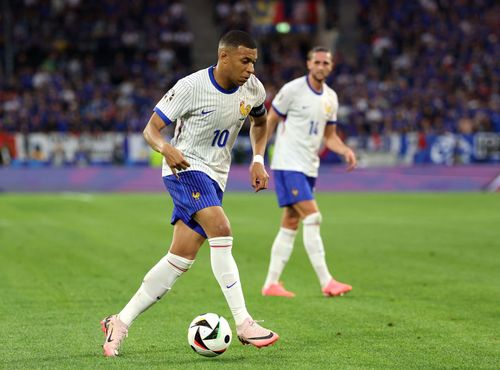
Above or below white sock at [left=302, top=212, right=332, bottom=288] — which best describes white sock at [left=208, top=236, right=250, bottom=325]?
above

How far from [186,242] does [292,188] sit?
11.5 ft

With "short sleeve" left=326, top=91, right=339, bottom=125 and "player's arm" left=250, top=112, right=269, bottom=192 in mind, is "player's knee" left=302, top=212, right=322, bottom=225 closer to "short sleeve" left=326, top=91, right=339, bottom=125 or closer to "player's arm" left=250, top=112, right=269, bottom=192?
"short sleeve" left=326, top=91, right=339, bottom=125

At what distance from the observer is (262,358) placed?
21.8ft

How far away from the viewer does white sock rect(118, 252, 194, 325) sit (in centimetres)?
690

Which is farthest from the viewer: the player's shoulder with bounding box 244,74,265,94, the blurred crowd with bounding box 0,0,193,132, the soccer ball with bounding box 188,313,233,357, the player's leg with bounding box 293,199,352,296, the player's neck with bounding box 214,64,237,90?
the blurred crowd with bounding box 0,0,193,132

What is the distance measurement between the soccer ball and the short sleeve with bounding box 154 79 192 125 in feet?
4.56

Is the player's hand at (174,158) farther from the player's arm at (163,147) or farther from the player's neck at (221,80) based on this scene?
the player's neck at (221,80)

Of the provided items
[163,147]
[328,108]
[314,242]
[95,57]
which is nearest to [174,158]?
[163,147]

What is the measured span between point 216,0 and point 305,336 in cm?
3858

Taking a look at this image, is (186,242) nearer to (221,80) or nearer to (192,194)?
(192,194)

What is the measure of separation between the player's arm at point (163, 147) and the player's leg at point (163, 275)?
53 centimetres

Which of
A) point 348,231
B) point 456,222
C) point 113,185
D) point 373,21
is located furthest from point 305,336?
point 373,21

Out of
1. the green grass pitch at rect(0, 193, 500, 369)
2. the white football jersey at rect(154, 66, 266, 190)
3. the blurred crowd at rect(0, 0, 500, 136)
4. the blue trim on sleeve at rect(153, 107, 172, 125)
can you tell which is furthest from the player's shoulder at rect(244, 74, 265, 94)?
the blurred crowd at rect(0, 0, 500, 136)

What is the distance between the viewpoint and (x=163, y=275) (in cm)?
692
